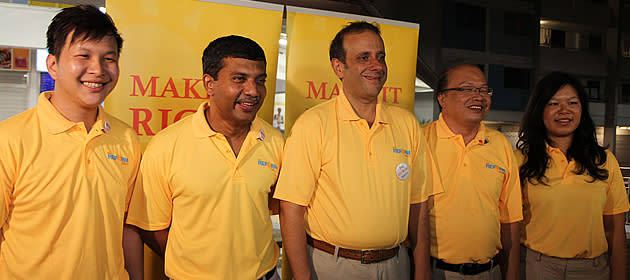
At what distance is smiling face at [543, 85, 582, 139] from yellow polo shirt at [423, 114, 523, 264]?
1.39ft

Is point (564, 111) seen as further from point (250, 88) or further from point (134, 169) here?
point (134, 169)

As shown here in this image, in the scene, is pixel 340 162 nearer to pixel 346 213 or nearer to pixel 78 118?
pixel 346 213

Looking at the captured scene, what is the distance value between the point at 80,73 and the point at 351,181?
1.27 m

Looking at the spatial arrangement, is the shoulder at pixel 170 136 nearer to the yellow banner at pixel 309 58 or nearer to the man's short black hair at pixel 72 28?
the man's short black hair at pixel 72 28

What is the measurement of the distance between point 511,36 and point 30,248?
20.0 metres

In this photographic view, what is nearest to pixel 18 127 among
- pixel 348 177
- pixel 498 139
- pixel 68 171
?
pixel 68 171

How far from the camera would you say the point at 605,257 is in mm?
2736

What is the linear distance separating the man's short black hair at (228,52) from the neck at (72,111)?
570 mm

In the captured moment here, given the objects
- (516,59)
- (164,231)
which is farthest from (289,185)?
(516,59)

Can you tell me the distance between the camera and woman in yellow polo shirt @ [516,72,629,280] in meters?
2.61

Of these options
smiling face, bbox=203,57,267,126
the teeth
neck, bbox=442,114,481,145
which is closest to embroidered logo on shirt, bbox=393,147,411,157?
neck, bbox=442,114,481,145

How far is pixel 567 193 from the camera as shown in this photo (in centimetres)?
262

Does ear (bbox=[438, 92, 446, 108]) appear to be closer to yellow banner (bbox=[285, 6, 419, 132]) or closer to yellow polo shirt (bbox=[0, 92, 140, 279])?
yellow banner (bbox=[285, 6, 419, 132])

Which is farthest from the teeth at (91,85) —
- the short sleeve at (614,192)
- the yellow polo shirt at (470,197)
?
the short sleeve at (614,192)
